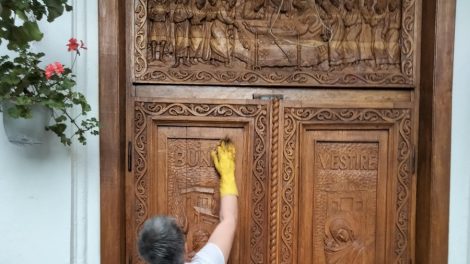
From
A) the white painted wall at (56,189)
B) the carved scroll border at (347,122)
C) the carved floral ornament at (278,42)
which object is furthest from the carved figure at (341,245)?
the white painted wall at (56,189)

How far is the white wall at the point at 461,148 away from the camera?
171 cm

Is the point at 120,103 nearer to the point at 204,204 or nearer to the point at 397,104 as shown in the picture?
the point at 204,204

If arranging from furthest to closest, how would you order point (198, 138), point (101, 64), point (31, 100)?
point (198, 138) < point (101, 64) < point (31, 100)

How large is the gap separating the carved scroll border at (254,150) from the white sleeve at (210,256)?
0.41m

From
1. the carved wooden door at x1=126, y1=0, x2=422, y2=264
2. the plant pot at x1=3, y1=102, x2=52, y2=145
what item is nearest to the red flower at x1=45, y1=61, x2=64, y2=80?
the plant pot at x1=3, y1=102, x2=52, y2=145

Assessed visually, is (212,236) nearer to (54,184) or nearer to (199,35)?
(54,184)

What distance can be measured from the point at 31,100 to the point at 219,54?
749 millimetres

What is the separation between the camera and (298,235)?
1.80 m

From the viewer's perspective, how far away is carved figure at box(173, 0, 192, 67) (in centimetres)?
178

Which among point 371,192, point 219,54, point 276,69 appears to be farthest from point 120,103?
point 371,192

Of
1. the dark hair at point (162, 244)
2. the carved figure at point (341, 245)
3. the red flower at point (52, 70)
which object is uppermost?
the red flower at point (52, 70)

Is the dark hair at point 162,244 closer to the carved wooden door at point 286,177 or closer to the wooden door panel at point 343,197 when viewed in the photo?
the carved wooden door at point 286,177

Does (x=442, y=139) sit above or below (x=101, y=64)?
below

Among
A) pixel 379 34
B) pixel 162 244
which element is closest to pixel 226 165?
pixel 162 244
